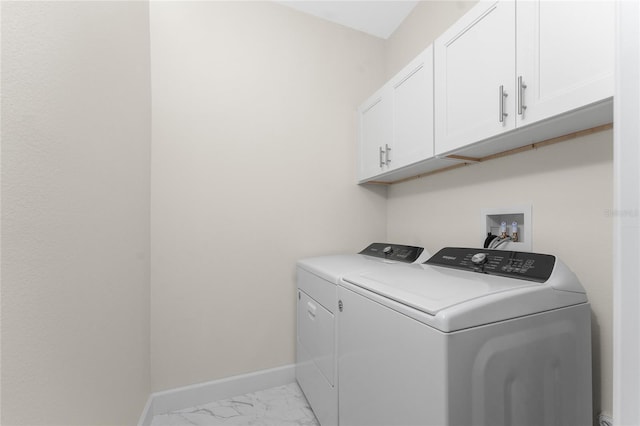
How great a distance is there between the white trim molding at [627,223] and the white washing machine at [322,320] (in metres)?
0.91

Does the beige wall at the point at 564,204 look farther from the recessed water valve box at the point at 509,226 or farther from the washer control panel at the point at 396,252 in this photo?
the washer control panel at the point at 396,252

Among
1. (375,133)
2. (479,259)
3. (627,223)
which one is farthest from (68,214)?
(375,133)

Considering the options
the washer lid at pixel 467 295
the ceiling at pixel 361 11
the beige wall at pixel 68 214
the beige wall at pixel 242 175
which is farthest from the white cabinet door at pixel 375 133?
the beige wall at pixel 68 214

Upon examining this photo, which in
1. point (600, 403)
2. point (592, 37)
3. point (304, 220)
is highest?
point (592, 37)

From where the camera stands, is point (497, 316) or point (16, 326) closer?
point (16, 326)

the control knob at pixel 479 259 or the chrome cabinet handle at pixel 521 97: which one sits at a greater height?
the chrome cabinet handle at pixel 521 97

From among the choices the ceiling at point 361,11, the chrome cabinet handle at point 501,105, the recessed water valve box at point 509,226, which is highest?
the ceiling at point 361,11

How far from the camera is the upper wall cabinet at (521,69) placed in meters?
0.83

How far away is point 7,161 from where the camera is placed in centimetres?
56

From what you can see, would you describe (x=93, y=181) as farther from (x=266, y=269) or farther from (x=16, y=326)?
(x=266, y=269)

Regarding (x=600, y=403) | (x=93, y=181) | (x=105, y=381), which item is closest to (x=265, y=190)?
(x=93, y=181)

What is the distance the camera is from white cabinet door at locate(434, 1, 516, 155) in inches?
41.2

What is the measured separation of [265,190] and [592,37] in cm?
169

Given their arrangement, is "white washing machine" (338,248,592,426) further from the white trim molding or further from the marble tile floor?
the marble tile floor
